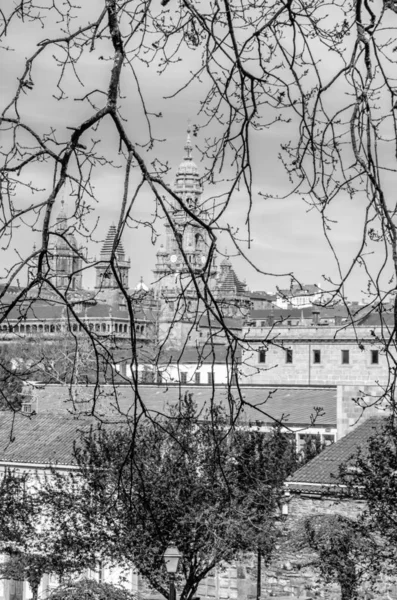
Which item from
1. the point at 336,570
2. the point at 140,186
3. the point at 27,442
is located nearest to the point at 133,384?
the point at 140,186

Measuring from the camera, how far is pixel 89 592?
16.5 meters

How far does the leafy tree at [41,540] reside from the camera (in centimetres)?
1816

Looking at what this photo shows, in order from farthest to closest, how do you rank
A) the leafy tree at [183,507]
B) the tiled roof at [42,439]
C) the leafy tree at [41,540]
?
the tiled roof at [42,439]
the leafy tree at [41,540]
the leafy tree at [183,507]

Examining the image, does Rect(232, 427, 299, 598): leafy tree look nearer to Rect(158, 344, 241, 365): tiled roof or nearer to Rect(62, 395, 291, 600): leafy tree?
Rect(62, 395, 291, 600): leafy tree

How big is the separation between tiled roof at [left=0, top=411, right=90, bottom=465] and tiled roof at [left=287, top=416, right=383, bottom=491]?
5.04 m

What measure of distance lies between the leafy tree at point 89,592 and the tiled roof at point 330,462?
4068 mm

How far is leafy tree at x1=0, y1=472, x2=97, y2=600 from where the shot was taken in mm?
18156

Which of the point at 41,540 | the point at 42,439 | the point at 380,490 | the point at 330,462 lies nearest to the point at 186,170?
the point at 42,439

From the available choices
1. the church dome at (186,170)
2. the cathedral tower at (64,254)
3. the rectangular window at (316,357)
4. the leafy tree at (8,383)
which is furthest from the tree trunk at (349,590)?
the rectangular window at (316,357)

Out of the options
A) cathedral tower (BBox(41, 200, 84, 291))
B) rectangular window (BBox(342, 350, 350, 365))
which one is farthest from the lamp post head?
rectangular window (BBox(342, 350, 350, 365))

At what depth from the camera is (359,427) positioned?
2380cm

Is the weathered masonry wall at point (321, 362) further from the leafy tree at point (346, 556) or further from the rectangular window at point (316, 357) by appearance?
the leafy tree at point (346, 556)

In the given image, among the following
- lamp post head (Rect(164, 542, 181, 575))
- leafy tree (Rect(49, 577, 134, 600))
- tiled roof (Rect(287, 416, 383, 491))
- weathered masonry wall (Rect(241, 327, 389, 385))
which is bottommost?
leafy tree (Rect(49, 577, 134, 600))

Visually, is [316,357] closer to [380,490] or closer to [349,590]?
[349,590]
